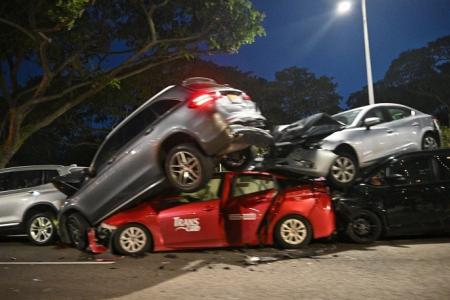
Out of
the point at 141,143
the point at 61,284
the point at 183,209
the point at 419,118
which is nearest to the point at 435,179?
the point at 419,118

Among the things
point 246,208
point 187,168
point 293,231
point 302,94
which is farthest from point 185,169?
point 302,94

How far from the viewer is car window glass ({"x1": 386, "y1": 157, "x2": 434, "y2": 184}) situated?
28.0 feet

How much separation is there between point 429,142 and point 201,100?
17.2 ft

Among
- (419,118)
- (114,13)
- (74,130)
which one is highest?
(114,13)

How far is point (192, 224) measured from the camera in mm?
7758

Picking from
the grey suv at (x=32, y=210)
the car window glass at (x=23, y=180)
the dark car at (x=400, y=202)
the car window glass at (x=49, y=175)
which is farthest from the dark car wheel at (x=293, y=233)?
the car window glass at (x=23, y=180)

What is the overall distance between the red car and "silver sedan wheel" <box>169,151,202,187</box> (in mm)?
731

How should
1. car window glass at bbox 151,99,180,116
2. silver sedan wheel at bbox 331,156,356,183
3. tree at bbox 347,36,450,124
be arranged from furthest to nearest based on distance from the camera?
tree at bbox 347,36,450,124, silver sedan wheel at bbox 331,156,356,183, car window glass at bbox 151,99,180,116

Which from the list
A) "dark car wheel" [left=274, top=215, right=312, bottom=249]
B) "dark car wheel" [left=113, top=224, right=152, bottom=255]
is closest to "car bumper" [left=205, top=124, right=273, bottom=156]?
"dark car wheel" [left=274, top=215, right=312, bottom=249]

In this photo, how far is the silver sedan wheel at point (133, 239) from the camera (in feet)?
25.7

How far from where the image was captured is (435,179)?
8531 mm

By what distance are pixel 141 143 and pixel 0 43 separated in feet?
27.8

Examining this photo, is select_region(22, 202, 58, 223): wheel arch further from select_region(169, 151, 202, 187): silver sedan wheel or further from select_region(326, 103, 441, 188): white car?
select_region(326, 103, 441, 188): white car

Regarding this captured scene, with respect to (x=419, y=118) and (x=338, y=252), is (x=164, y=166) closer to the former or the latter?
(x=338, y=252)
